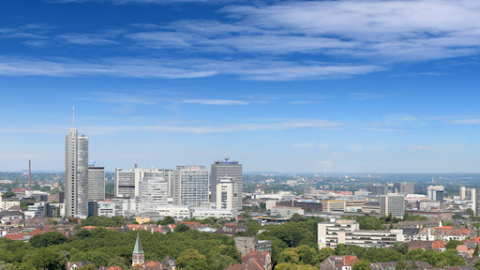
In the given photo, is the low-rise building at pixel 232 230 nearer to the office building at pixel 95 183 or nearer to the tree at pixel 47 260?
the tree at pixel 47 260

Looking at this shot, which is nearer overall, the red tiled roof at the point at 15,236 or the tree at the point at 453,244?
the tree at the point at 453,244

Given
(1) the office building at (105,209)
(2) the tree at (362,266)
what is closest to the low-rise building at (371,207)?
(1) the office building at (105,209)

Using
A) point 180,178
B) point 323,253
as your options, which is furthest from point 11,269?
point 180,178

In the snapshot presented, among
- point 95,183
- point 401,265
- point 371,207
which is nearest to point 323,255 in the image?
point 401,265

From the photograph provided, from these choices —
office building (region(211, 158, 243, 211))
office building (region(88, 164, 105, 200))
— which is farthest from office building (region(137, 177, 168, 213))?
office building (region(211, 158, 243, 211))

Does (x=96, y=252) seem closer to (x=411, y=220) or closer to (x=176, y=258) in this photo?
(x=176, y=258)

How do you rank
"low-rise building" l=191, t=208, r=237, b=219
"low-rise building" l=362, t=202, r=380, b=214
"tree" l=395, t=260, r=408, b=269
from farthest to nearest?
"low-rise building" l=362, t=202, r=380, b=214, "low-rise building" l=191, t=208, r=237, b=219, "tree" l=395, t=260, r=408, b=269

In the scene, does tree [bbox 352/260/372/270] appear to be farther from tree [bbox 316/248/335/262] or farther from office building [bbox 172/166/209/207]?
office building [bbox 172/166/209/207]
